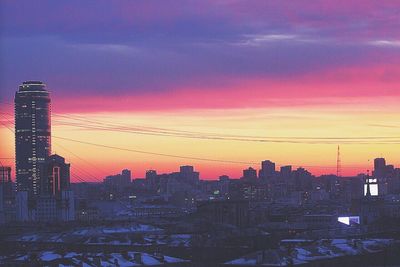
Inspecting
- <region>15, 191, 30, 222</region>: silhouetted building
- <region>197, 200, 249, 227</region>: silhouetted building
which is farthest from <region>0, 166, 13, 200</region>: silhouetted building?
<region>197, 200, 249, 227</region>: silhouetted building

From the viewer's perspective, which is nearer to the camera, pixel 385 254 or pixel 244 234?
pixel 385 254

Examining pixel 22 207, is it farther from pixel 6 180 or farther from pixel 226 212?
pixel 226 212

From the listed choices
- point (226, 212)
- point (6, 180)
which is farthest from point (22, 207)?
point (226, 212)

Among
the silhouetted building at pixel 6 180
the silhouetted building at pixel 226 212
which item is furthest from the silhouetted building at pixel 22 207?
the silhouetted building at pixel 226 212

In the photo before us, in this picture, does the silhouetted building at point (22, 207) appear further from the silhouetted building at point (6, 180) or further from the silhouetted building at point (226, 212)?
the silhouetted building at point (226, 212)

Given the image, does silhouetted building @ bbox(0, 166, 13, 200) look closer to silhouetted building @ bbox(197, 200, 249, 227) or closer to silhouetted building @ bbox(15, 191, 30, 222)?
silhouetted building @ bbox(15, 191, 30, 222)

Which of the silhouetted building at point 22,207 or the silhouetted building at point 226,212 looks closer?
the silhouetted building at point 226,212

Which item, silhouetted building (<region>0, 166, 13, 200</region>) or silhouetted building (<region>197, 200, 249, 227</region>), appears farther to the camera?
silhouetted building (<region>0, 166, 13, 200</region>)

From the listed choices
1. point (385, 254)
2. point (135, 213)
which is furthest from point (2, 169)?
point (385, 254)

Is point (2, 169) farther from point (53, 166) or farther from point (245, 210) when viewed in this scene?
point (245, 210)

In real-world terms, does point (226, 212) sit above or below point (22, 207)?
above

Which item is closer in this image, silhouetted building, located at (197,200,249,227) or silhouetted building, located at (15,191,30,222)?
silhouetted building, located at (197,200,249,227)
